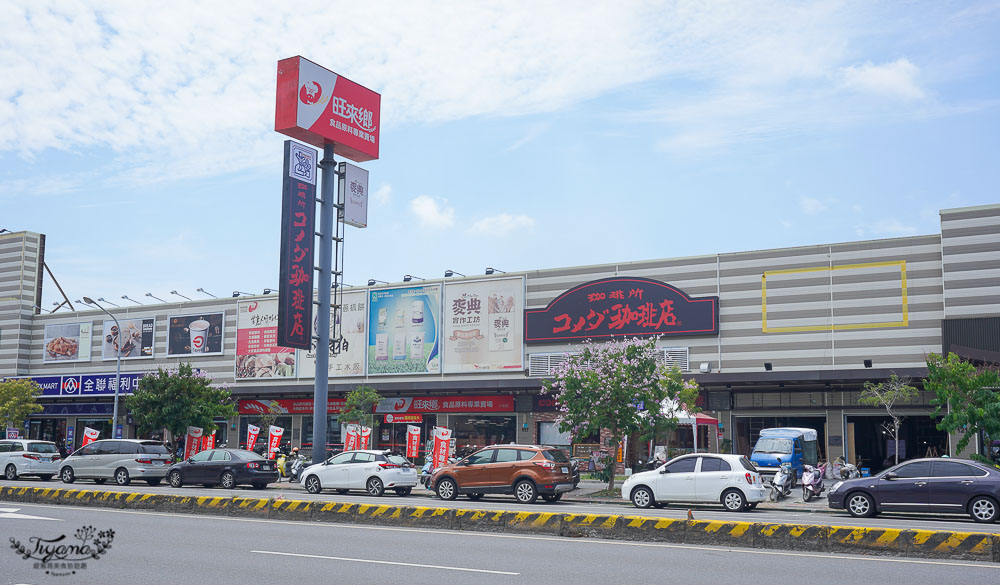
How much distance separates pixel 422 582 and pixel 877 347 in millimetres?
29555

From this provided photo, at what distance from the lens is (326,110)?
106 feet

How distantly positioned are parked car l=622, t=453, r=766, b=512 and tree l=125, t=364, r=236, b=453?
84.0 ft

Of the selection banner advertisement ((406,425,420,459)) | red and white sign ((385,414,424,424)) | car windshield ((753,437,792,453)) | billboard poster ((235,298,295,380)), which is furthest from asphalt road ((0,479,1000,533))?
billboard poster ((235,298,295,380))

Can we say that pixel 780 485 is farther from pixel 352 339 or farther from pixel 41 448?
pixel 41 448

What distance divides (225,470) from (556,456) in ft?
38.9

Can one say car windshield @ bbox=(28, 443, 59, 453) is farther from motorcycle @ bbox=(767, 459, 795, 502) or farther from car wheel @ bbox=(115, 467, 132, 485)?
motorcycle @ bbox=(767, 459, 795, 502)

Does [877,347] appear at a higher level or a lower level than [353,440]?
higher

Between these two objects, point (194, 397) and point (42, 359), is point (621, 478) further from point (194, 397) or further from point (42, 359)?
point (42, 359)

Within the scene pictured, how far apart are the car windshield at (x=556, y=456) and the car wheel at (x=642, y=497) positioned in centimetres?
250

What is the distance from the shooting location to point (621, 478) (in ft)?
116

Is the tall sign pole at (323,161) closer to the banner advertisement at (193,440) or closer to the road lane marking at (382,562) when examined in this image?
the banner advertisement at (193,440)

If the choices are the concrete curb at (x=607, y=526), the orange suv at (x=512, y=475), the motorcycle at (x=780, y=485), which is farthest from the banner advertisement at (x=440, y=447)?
the concrete curb at (x=607, y=526)

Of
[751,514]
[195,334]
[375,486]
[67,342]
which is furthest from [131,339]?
[751,514]

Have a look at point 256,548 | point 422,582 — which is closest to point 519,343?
point 256,548
